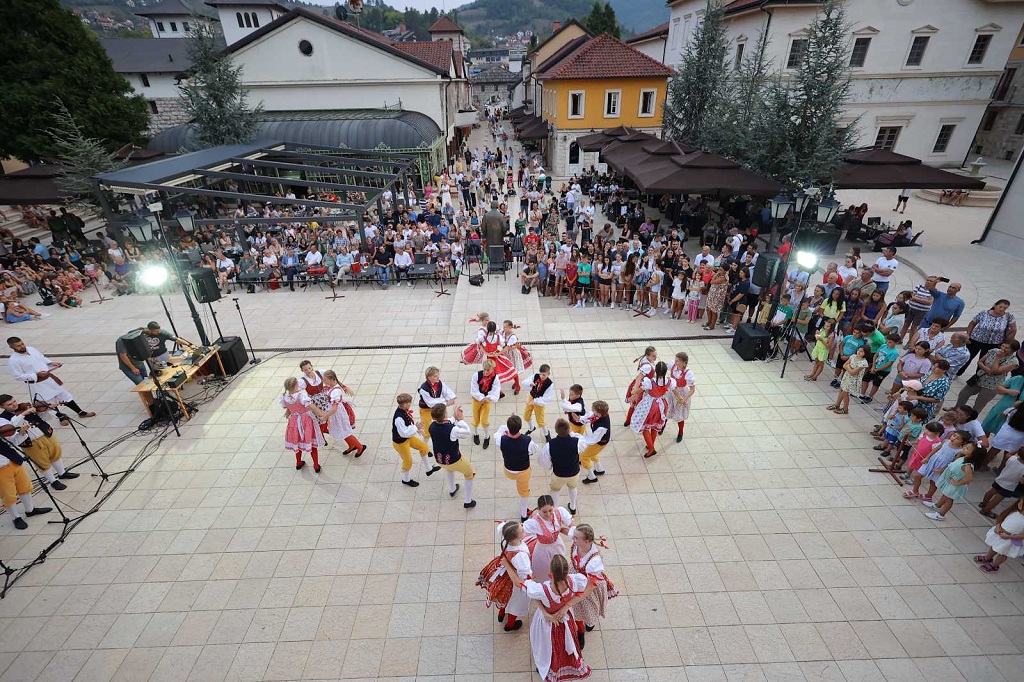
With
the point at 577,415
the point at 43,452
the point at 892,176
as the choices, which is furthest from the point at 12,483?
the point at 892,176

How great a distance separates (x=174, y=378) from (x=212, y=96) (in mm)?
21638

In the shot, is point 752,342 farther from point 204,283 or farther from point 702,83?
point 702,83

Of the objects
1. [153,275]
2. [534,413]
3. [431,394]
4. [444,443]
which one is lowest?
[534,413]

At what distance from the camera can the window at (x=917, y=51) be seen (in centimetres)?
2537

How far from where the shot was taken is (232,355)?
993 cm

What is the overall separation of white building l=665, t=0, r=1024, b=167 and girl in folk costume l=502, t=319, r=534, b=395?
24.9 metres

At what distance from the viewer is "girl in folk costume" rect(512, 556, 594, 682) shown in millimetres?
4016

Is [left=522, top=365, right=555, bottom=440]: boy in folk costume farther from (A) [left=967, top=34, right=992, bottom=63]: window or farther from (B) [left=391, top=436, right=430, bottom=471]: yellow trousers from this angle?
(A) [left=967, top=34, right=992, bottom=63]: window

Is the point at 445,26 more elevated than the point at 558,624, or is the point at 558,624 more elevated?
the point at 445,26

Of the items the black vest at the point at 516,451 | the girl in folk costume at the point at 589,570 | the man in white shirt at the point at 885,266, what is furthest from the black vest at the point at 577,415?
the man in white shirt at the point at 885,266

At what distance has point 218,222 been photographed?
586 inches

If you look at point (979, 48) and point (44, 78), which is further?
point (979, 48)

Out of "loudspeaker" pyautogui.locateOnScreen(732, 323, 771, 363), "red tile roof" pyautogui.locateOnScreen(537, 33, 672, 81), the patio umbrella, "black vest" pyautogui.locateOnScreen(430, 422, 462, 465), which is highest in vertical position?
"red tile roof" pyautogui.locateOnScreen(537, 33, 672, 81)

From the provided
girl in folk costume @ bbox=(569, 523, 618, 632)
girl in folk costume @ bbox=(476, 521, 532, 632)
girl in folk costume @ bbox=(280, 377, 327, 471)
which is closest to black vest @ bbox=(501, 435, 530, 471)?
girl in folk costume @ bbox=(476, 521, 532, 632)
